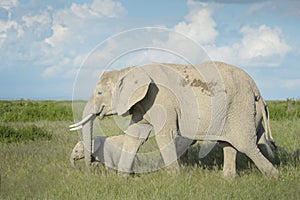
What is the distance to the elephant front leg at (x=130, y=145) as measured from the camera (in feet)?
23.8

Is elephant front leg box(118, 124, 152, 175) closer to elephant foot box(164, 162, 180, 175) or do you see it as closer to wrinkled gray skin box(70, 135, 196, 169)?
wrinkled gray skin box(70, 135, 196, 169)

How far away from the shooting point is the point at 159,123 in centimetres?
691

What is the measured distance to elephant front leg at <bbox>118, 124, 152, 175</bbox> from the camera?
7242 mm

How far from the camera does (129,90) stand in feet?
22.6

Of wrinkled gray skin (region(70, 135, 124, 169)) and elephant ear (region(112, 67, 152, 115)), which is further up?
elephant ear (region(112, 67, 152, 115))

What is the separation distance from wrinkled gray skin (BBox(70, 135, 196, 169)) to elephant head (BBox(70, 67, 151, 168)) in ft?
2.75

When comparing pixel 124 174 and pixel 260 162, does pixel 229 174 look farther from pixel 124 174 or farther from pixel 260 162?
pixel 124 174

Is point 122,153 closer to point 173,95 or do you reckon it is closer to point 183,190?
point 173,95

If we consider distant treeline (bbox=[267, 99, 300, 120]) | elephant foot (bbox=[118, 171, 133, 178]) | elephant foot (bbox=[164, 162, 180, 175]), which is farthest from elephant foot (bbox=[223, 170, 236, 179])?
distant treeline (bbox=[267, 99, 300, 120])

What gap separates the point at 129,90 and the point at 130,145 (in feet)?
3.12

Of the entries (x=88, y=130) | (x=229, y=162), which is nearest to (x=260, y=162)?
(x=229, y=162)

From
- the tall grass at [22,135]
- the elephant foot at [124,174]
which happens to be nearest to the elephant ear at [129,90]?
the elephant foot at [124,174]

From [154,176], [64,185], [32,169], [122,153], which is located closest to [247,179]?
[154,176]

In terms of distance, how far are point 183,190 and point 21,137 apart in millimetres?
7256
